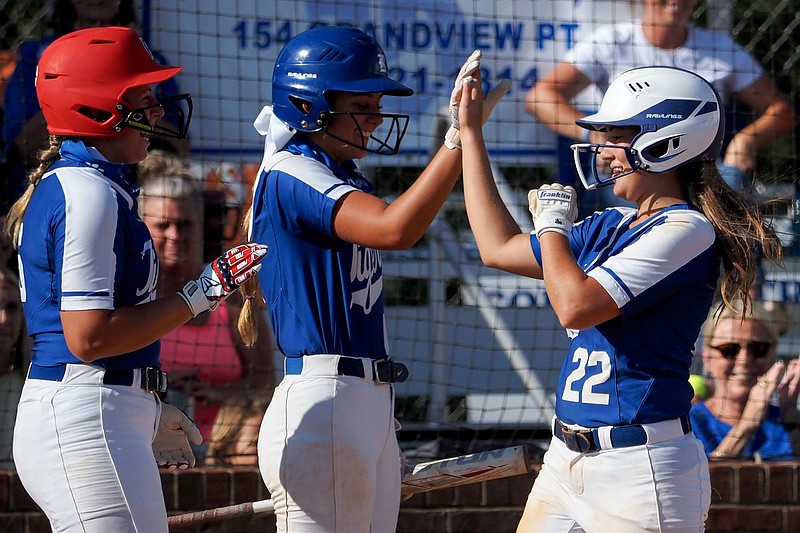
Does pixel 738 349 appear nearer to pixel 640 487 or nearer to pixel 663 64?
pixel 663 64

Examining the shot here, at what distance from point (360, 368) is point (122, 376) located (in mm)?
613

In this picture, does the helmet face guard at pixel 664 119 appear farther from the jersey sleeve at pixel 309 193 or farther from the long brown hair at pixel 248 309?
the long brown hair at pixel 248 309

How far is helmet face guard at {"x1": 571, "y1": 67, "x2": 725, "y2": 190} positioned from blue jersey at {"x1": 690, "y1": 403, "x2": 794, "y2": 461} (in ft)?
8.20

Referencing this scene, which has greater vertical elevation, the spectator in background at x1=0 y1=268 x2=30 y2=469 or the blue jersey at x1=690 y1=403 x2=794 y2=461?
the spectator in background at x1=0 y1=268 x2=30 y2=469

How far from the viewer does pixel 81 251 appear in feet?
9.61

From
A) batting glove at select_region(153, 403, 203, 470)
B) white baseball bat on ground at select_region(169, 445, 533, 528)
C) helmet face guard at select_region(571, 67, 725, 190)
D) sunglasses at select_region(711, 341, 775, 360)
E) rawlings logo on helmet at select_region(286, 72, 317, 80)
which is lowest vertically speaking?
sunglasses at select_region(711, 341, 775, 360)

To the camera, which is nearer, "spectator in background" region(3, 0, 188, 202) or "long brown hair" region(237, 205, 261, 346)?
"long brown hair" region(237, 205, 261, 346)

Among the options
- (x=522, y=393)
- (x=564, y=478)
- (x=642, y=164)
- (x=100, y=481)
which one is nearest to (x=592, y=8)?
(x=522, y=393)

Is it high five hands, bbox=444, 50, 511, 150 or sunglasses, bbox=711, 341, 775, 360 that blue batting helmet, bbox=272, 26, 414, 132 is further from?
sunglasses, bbox=711, 341, 775, 360

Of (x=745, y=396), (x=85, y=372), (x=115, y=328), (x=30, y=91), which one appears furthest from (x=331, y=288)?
(x=30, y=91)

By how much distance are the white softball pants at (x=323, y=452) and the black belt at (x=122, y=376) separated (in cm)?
33

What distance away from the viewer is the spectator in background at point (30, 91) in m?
5.54

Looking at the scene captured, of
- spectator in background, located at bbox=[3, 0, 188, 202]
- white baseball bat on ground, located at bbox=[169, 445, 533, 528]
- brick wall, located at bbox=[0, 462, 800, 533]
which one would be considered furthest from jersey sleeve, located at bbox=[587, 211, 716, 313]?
spectator in background, located at bbox=[3, 0, 188, 202]

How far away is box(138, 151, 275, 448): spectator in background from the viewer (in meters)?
5.48
